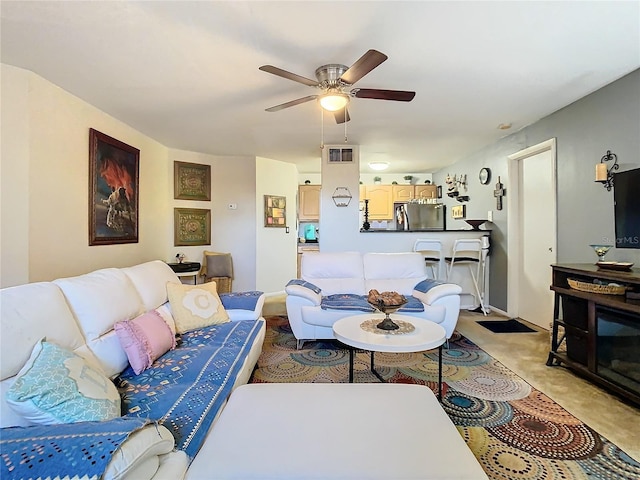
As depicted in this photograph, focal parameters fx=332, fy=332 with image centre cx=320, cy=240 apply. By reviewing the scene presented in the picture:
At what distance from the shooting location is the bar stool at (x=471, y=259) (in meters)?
4.49

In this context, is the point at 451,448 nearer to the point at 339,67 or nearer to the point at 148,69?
the point at 339,67

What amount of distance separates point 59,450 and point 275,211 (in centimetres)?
532

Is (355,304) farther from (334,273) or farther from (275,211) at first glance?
(275,211)

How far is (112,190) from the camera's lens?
3660 millimetres

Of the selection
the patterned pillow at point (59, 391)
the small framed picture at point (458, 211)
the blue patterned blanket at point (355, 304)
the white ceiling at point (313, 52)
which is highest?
the white ceiling at point (313, 52)

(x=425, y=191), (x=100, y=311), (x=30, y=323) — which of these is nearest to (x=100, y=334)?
(x=100, y=311)

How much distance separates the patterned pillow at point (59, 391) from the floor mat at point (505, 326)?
12.7 ft

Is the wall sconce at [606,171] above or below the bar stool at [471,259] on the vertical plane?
above

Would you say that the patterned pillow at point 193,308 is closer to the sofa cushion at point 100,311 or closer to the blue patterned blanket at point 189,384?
the blue patterned blanket at point 189,384

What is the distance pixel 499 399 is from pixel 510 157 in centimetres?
328

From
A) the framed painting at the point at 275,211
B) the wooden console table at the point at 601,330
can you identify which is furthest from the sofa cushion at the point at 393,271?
the framed painting at the point at 275,211

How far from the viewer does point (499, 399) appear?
2.27 m

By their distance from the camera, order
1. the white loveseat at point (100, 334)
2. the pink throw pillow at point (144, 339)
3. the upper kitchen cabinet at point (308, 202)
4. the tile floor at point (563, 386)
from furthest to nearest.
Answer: the upper kitchen cabinet at point (308, 202) → the tile floor at point (563, 386) → the pink throw pillow at point (144, 339) → the white loveseat at point (100, 334)

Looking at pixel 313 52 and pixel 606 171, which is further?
pixel 606 171
